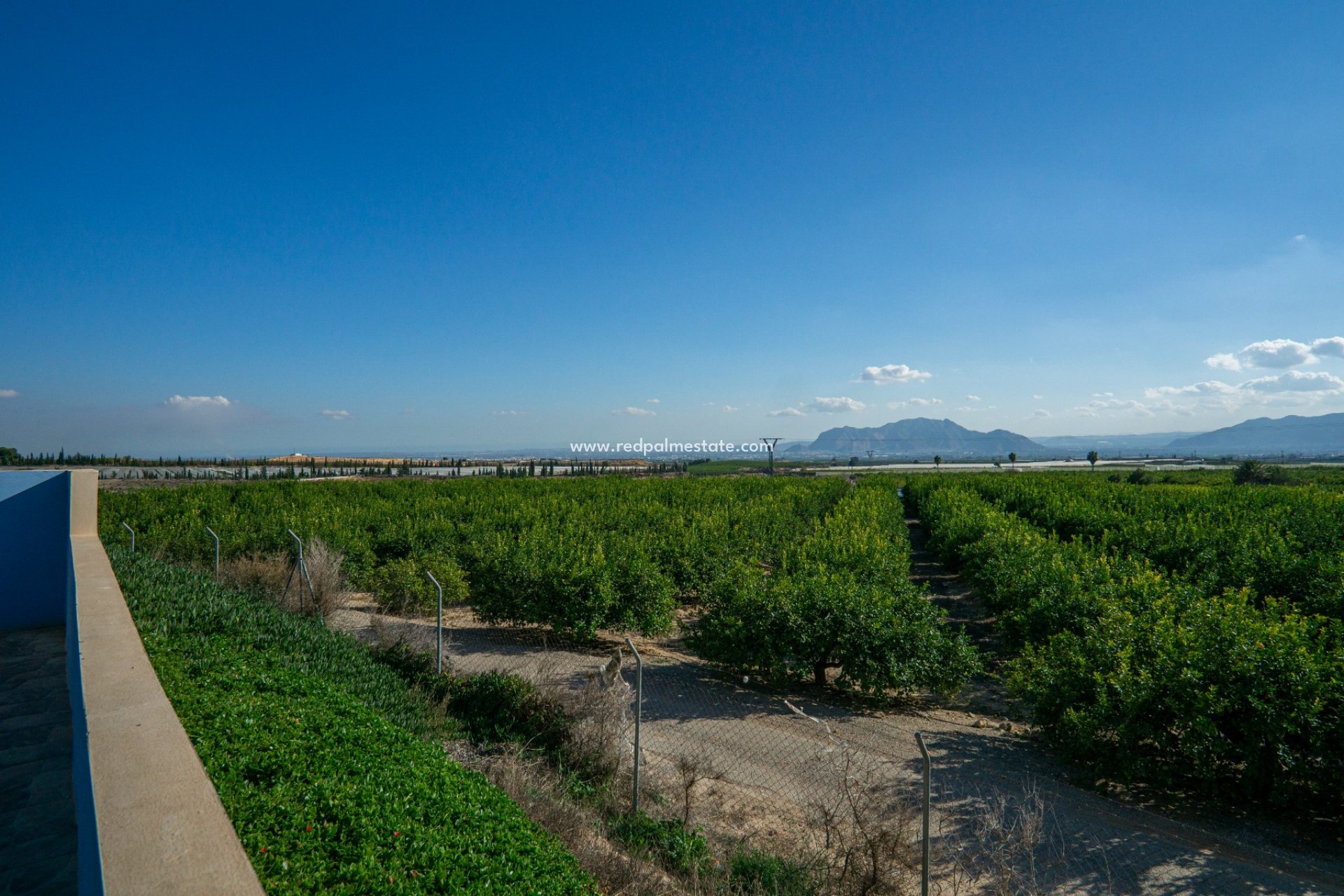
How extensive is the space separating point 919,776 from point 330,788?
635 centimetres

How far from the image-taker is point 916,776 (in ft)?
24.4

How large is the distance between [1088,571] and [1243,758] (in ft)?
18.3

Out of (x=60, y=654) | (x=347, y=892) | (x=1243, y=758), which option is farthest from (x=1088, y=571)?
(x=60, y=654)

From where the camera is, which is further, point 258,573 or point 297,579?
point 258,573

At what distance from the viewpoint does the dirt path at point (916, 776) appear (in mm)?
5688

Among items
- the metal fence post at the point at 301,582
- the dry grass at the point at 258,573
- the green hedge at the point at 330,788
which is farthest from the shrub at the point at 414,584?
the green hedge at the point at 330,788

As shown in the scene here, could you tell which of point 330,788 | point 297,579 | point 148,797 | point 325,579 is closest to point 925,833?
point 330,788

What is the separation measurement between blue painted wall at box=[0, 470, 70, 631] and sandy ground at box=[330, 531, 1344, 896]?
205 inches

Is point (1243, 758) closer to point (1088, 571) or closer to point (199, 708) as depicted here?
point (1088, 571)

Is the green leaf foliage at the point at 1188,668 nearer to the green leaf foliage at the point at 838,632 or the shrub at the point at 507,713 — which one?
the green leaf foliage at the point at 838,632

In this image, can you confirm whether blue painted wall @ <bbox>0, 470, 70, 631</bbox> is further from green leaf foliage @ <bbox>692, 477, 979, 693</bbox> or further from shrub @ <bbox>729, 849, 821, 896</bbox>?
shrub @ <bbox>729, 849, 821, 896</bbox>

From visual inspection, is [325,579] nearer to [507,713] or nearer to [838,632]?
[507,713]

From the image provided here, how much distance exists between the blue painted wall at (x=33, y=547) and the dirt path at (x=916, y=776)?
5704 millimetres

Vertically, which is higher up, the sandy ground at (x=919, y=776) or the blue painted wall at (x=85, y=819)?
the blue painted wall at (x=85, y=819)
